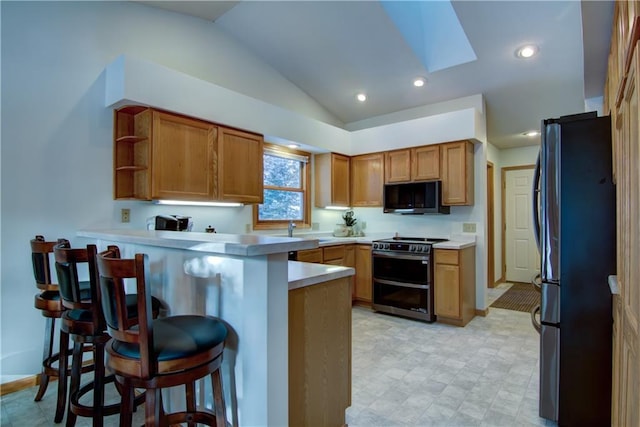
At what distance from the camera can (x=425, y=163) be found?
4215 mm

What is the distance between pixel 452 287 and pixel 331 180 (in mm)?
2095

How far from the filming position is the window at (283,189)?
421 cm

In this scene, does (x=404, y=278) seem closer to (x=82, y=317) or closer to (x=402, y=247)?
(x=402, y=247)

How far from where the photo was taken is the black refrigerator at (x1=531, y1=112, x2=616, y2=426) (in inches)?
69.0

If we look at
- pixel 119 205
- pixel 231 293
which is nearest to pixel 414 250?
pixel 231 293

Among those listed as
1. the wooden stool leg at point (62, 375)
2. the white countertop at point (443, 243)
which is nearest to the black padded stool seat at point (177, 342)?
the wooden stool leg at point (62, 375)

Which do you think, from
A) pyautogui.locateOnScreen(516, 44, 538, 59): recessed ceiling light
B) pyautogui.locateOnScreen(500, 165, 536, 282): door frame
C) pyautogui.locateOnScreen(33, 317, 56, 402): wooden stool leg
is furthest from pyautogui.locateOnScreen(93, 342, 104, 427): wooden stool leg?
pyautogui.locateOnScreen(500, 165, 536, 282): door frame

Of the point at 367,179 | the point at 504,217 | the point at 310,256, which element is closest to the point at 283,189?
the point at 310,256

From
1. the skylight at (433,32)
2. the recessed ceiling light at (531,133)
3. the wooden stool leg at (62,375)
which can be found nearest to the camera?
the wooden stool leg at (62,375)

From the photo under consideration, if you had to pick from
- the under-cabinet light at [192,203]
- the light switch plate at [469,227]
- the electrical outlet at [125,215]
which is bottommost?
the light switch plate at [469,227]

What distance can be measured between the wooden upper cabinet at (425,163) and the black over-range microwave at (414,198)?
107 mm

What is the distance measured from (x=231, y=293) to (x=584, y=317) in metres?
1.88

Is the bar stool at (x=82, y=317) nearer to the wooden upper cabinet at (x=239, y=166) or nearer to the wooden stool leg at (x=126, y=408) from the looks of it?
the wooden stool leg at (x=126, y=408)

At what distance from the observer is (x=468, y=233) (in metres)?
4.13
